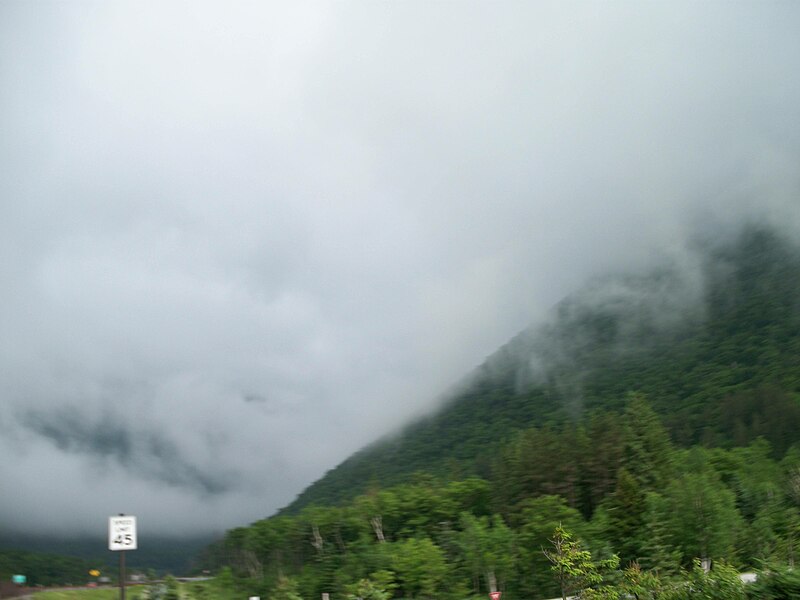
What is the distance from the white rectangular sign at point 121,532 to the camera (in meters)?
17.5

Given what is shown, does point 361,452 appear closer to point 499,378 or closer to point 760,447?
point 499,378

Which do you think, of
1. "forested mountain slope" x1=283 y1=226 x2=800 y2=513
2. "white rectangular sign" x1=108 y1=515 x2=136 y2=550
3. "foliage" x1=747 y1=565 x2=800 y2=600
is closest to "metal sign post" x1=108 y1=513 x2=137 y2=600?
"white rectangular sign" x1=108 y1=515 x2=136 y2=550

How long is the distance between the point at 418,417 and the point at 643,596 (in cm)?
18265

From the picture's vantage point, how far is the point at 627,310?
18812 centimetres

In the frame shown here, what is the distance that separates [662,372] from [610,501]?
84.2 meters

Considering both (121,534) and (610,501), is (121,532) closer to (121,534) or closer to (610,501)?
(121,534)

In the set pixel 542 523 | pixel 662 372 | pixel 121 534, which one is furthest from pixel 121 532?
pixel 662 372

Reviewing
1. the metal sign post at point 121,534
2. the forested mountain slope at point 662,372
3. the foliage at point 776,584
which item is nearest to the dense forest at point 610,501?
the foliage at point 776,584

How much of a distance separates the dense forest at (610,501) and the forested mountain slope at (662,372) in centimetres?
49

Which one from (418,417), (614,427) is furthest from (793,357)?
(418,417)

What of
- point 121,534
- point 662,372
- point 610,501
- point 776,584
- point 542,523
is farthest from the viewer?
point 662,372

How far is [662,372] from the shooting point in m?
141

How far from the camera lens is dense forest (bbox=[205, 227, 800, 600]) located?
158 ft

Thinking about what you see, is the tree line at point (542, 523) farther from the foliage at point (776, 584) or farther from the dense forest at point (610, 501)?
the foliage at point (776, 584)
